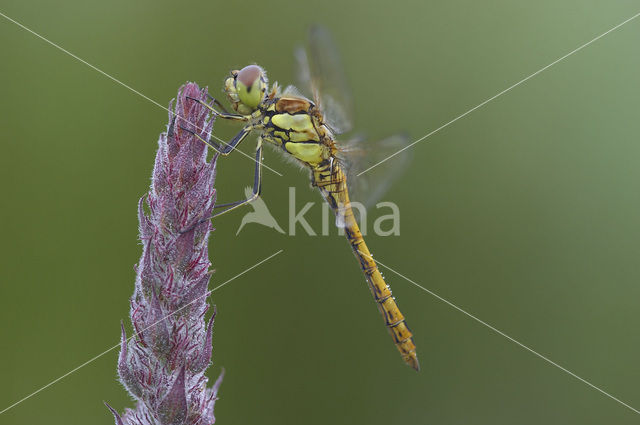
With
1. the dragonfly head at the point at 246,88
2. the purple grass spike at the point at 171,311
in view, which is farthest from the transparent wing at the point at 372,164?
the purple grass spike at the point at 171,311

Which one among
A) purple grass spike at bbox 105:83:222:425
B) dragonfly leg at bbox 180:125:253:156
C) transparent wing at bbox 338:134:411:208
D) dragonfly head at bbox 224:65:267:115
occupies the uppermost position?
dragonfly head at bbox 224:65:267:115

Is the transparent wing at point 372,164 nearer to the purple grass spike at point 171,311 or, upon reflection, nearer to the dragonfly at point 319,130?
the dragonfly at point 319,130

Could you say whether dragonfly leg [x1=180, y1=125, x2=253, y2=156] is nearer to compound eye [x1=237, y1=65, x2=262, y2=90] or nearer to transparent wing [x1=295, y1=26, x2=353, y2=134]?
compound eye [x1=237, y1=65, x2=262, y2=90]

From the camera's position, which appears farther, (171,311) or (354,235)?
(354,235)

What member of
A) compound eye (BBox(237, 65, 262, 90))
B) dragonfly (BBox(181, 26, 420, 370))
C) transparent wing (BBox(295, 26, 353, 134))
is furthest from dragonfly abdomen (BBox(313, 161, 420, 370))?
compound eye (BBox(237, 65, 262, 90))

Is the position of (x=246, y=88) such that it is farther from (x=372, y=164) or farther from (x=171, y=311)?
(x=171, y=311)

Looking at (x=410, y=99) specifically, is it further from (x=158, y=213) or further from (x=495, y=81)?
(x=158, y=213)

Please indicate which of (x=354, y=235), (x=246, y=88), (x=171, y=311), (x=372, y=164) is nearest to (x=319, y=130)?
(x=372, y=164)
